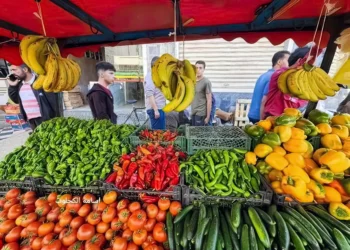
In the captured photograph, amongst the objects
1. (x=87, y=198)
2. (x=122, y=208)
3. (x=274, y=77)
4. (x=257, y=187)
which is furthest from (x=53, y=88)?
(x=274, y=77)

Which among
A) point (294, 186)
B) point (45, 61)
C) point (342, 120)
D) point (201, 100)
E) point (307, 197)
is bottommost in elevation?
point (307, 197)

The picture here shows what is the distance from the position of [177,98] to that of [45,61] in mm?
1647

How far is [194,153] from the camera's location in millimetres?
2207

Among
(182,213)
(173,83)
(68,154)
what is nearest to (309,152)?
(182,213)

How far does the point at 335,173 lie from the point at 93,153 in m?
2.52

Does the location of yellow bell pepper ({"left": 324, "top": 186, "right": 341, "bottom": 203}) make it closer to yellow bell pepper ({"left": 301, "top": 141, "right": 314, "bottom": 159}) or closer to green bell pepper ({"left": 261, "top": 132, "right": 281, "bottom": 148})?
yellow bell pepper ({"left": 301, "top": 141, "right": 314, "bottom": 159})

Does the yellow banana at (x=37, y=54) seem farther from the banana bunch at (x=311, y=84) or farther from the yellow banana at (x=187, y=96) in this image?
the banana bunch at (x=311, y=84)

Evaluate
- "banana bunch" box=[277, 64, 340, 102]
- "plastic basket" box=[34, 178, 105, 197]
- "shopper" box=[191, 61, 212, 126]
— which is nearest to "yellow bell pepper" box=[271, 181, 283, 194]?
"banana bunch" box=[277, 64, 340, 102]

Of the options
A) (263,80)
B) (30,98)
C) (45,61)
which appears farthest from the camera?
(30,98)

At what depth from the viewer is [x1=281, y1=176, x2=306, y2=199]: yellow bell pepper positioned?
153cm

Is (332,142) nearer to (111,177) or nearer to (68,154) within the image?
(111,177)

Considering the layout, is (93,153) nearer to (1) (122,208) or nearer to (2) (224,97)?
(1) (122,208)

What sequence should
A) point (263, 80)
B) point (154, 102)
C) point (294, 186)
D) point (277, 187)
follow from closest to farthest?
point (294, 186)
point (277, 187)
point (263, 80)
point (154, 102)

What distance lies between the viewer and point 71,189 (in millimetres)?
Result: 1854
